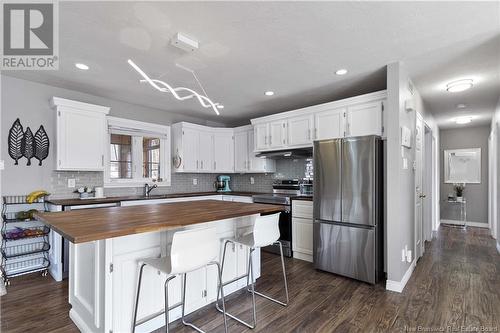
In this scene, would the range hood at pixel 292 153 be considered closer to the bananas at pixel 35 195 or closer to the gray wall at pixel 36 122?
the gray wall at pixel 36 122

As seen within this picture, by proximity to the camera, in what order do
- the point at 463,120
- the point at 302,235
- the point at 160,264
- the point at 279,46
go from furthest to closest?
the point at 463,120, the point at 302,235, the point at 279,46, the point at 160,264

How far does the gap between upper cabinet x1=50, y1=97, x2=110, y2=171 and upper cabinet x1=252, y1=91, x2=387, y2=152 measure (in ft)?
8.25

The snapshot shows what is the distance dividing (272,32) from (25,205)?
363 centimetres

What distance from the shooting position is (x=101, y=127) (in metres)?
3.67

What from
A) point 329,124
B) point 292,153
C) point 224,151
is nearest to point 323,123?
point 329,124

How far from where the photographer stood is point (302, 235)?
3.79m

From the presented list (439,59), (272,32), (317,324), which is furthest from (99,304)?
(439,59)

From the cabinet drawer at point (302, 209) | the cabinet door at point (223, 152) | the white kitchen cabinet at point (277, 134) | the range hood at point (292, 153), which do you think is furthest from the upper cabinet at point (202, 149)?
the cabinet drawer at point (302, 209)

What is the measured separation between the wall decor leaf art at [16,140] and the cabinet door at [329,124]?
13.0ft

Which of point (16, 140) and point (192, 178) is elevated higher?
point (16, 140)

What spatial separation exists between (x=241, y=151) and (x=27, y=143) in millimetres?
3346

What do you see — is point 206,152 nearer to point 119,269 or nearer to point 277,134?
point 277,134

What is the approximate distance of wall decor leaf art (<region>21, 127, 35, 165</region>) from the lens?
322cm

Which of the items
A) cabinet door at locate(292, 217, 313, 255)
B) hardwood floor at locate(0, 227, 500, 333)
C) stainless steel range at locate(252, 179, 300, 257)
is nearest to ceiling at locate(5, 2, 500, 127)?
stainless steel range at locate(252, 179, 300, 257)
